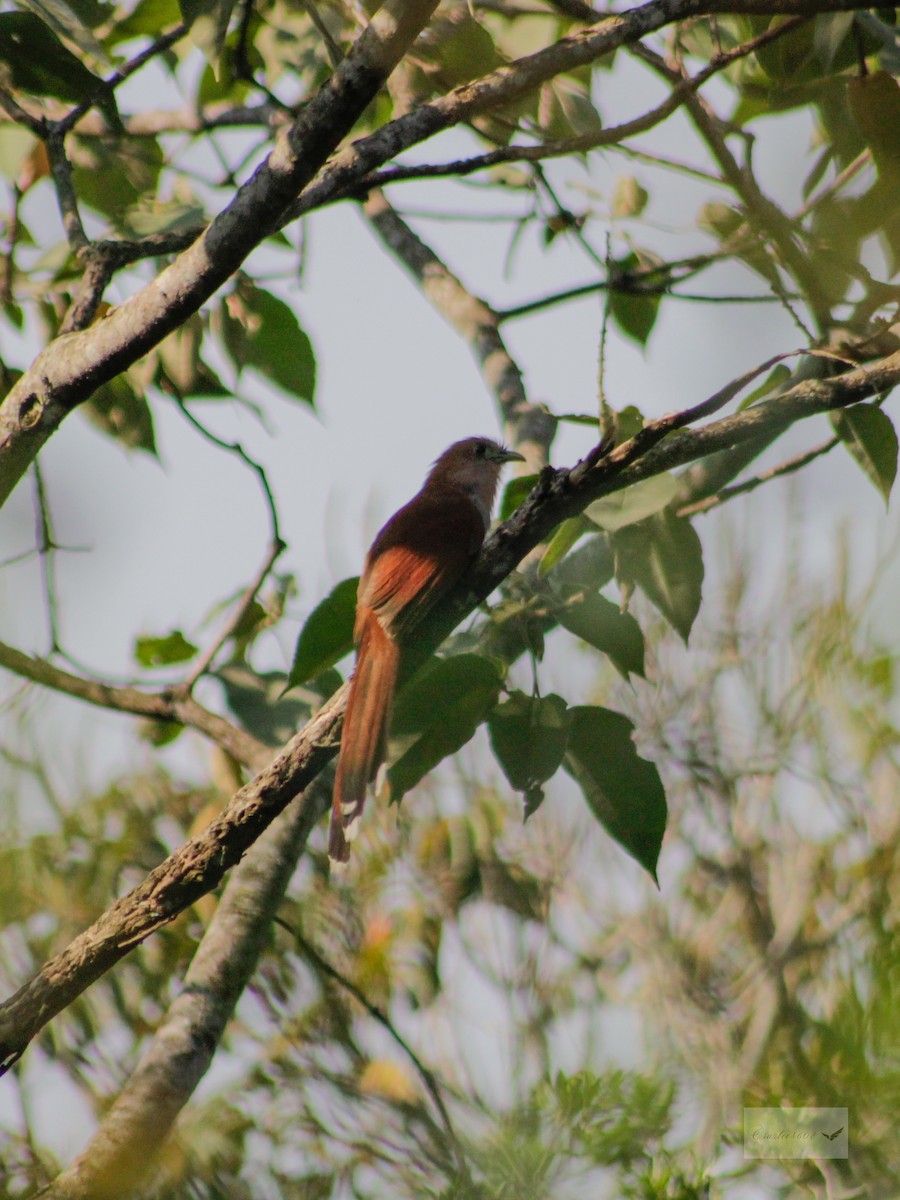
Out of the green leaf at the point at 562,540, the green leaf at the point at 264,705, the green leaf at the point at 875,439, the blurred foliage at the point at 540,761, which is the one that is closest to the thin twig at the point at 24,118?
the blurred foliage at the point at 540,761

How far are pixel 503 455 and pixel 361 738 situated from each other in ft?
8.02

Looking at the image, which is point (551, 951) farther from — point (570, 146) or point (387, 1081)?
point (570, 146)

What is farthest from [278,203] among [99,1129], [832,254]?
[99,1129]

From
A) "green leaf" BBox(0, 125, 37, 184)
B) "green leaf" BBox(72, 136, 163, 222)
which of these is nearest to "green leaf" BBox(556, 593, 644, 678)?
"green leaf" BBox(72, 136, 163, 222)

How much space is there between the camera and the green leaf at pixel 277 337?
3322 millimetres

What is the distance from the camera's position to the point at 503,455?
516cm

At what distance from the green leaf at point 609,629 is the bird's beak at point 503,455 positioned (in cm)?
222

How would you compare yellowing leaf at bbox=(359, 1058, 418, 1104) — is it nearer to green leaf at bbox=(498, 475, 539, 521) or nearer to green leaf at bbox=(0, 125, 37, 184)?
green leaf at bbox=(498, 475, 539, 521)

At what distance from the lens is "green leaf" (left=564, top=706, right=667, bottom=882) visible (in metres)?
2.33

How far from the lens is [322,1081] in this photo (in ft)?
11.1

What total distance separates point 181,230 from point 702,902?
290 cm

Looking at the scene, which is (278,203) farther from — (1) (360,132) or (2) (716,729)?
(2) (716,729)

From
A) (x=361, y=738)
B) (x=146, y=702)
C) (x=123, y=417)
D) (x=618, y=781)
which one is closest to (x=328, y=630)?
(x=361, y=738)

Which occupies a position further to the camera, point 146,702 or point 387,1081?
point 146,702
